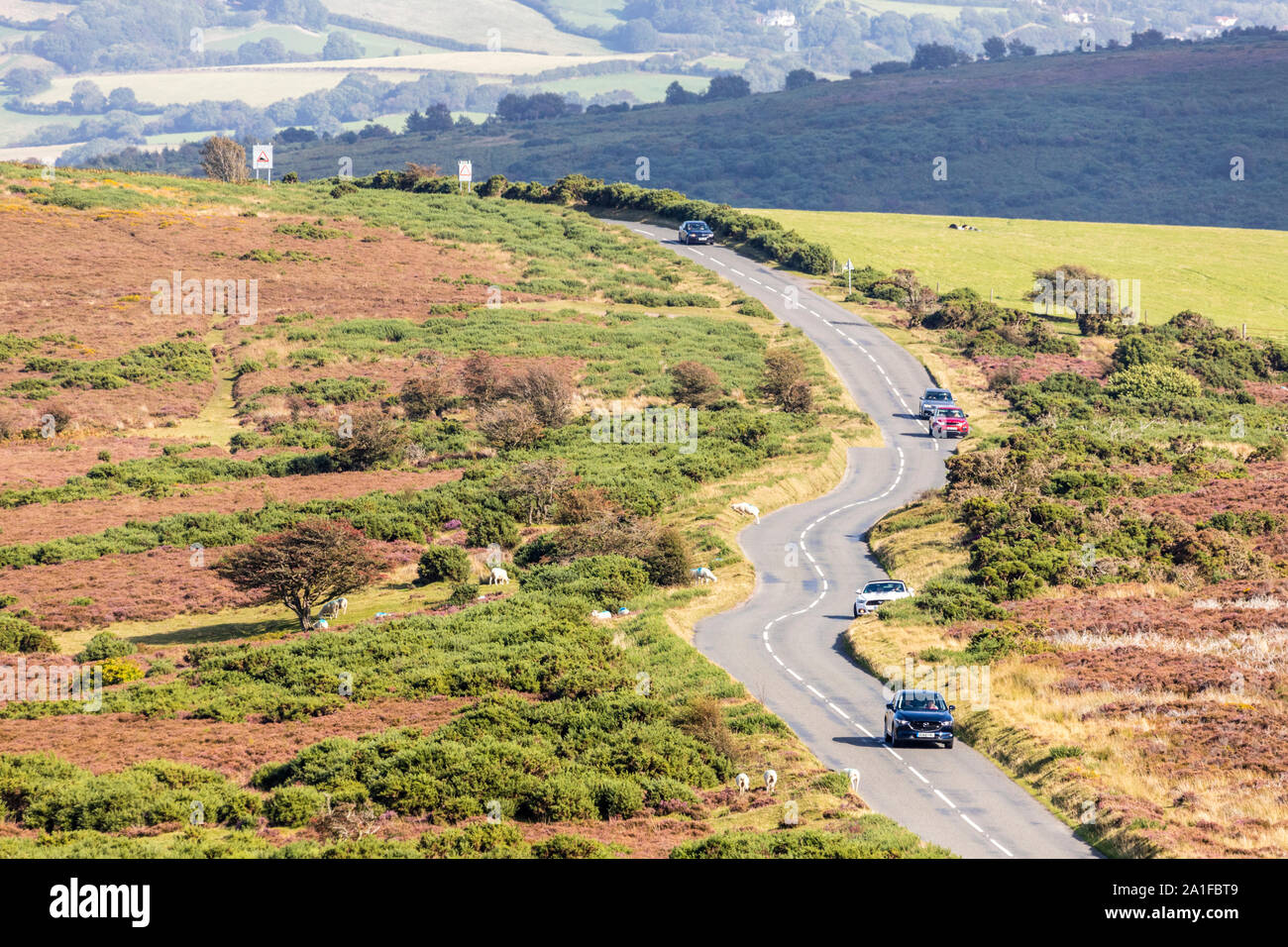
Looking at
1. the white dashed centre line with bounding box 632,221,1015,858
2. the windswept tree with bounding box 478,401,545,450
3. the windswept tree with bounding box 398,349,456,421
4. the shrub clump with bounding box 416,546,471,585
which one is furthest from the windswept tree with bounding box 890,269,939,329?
the shrub clump with bounding box 416,546,471,585

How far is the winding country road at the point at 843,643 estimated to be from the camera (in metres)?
26.2

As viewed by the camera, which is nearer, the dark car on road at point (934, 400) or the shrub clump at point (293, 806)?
the shrub clump at point (293, 806)

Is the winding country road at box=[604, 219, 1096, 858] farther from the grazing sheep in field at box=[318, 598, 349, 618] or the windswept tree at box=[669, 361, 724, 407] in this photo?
the grazing sheep in field at box=[318, 598, 349, 618]

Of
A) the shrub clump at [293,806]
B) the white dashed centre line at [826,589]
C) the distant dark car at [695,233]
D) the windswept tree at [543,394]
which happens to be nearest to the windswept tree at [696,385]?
the windswept tree at [543,394]

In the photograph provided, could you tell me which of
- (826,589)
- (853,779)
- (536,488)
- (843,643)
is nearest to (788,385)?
(536,488)

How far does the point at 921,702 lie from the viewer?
31484 mm

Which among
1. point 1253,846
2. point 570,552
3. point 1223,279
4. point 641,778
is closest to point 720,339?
point 570,552

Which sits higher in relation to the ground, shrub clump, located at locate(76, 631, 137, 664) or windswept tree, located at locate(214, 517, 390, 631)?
windswept tree, located at locate(214, 517, 390, 631)

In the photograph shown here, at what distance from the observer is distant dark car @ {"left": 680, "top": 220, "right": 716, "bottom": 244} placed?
4503 inches

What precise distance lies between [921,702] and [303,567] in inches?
807

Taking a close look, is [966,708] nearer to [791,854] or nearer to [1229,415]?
[791,854]

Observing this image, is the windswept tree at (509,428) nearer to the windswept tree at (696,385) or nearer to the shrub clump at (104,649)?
the windswept tree at (696,385)

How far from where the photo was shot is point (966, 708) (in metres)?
33.7
